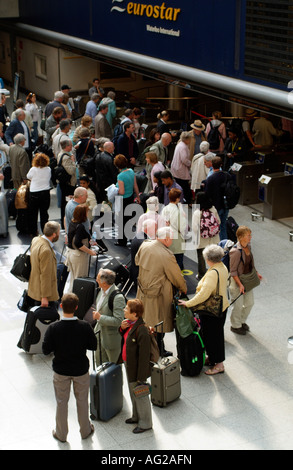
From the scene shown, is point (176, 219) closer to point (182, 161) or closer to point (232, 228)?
point (232, 228)

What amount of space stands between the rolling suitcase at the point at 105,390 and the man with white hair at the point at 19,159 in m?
6.46

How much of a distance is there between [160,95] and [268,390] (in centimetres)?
1836

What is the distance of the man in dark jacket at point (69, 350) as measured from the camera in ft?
22.3

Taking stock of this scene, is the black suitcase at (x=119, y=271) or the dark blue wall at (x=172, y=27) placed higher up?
the dark blue wall at (x=172, y=27)

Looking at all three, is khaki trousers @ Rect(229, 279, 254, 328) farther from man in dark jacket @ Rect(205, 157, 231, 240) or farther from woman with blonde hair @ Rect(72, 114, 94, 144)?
woman with blonde hair @ Rect(72, 114, 94, 144)

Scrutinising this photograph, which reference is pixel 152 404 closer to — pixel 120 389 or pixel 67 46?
pixel 120 389

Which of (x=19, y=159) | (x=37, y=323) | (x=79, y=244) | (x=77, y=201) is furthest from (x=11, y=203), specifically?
(x=37, y=323)

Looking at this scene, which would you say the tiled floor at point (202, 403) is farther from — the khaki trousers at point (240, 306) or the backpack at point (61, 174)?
the backpack at point (61, 174)

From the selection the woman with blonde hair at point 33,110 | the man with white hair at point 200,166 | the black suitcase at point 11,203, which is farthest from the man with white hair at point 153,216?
the woman with blonde hair at point 33,110

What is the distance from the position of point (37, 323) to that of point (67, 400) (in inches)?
70.9

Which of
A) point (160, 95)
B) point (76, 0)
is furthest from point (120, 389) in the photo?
point (160, 95)

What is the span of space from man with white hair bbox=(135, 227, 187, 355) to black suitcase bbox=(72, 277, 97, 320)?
62 centimetres

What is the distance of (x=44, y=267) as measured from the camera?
881 cm

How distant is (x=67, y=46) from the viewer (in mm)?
21656
